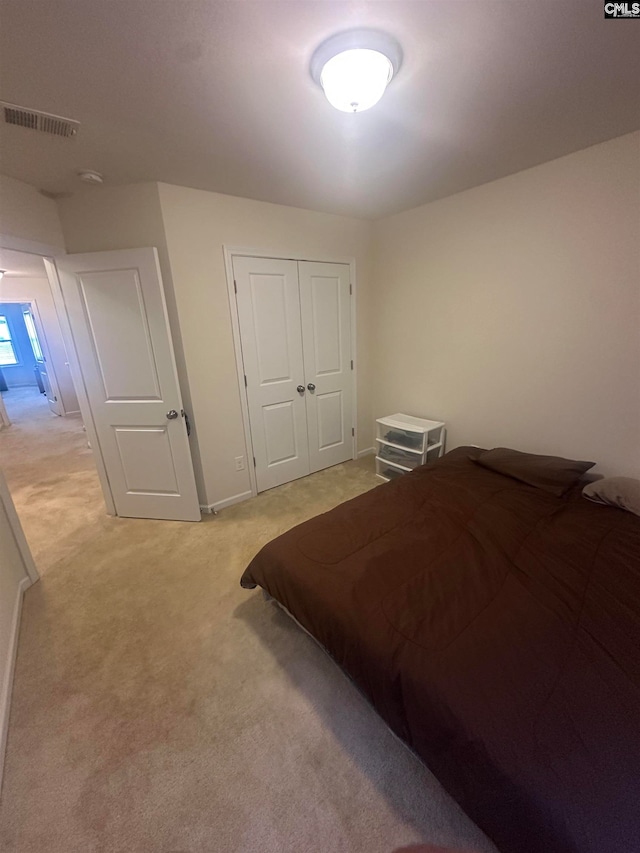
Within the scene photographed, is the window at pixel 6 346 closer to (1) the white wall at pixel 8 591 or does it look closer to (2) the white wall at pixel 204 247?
(2) the white wall at pixel 204 247

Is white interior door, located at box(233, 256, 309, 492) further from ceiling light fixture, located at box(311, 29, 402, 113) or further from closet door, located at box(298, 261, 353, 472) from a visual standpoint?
ceiling light fixture, located at box(311, 29, 402, 113)

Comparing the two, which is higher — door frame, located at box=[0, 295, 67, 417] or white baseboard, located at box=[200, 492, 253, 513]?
door frame, located at box=[0, 295, 67, 417]

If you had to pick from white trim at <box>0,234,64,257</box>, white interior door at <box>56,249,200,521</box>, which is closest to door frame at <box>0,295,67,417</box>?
white interior door at <box>56,249,200,521</box>

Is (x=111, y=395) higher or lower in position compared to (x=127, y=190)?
lower

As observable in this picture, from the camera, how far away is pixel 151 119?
147 cm

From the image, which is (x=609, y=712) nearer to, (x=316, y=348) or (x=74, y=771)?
(x=74, y=771)

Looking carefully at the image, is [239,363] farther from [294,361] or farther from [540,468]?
[540,468]

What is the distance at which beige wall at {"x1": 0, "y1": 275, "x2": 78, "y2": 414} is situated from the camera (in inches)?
215

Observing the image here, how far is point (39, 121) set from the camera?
1.44 meters

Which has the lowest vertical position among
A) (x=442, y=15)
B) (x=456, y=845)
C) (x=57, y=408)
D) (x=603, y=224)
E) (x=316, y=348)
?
(x=456, y=845)

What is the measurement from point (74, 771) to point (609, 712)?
1.77m

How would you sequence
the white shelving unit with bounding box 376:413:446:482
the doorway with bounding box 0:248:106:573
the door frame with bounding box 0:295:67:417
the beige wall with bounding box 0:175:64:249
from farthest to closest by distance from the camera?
the door frame with bounding box 0:295:67:417, the white shelving unit with bounding box 376:413:446:482, the doorway with bounding box 0:248:106:573, the beige wall with bounding box 0:175:64:249

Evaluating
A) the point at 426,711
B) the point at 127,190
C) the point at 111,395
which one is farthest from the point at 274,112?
the point at 426,711

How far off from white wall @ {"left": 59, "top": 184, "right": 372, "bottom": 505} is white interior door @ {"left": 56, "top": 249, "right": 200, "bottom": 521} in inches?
5.3
